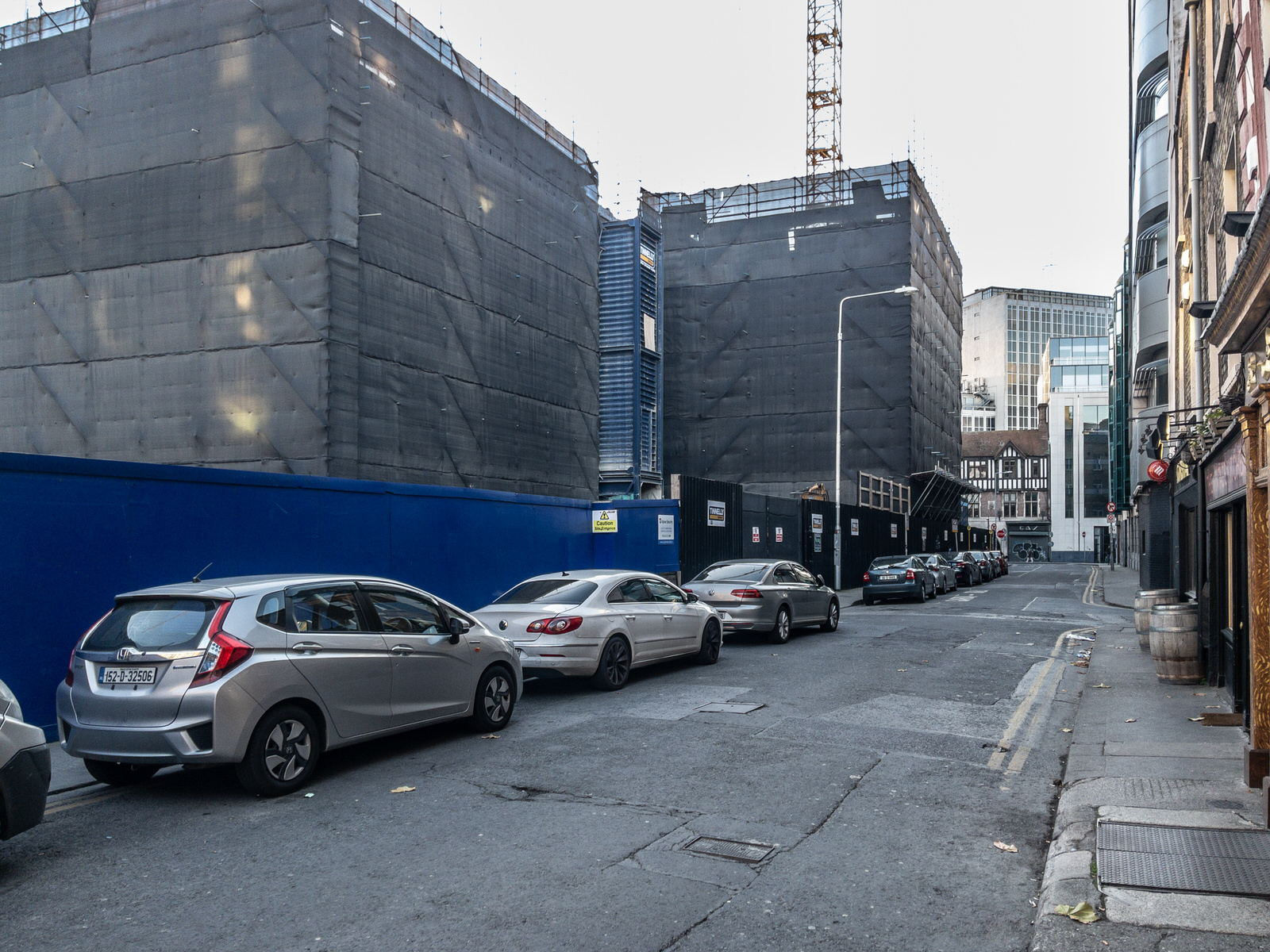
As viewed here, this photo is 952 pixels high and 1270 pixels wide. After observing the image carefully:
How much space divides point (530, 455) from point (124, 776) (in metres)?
23.9

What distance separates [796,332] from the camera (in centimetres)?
5159

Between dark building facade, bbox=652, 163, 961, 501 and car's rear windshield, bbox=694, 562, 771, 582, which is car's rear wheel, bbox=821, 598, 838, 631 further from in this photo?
dark building facade, bbox=652, 163, 961, 501

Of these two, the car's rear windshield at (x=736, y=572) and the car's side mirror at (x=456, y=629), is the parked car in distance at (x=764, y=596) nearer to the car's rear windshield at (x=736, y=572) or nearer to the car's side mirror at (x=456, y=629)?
the car's rear windshield at (x=736, y=572)

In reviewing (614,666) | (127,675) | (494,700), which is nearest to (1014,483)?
(614,666)

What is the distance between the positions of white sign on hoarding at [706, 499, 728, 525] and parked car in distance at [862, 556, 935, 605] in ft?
16.5

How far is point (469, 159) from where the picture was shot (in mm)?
28328

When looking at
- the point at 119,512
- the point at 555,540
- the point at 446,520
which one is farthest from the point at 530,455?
the point at 119,512

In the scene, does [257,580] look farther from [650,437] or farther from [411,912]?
[650,437]

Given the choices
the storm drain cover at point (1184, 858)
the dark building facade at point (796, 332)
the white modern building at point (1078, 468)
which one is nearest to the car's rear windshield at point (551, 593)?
the storm drain cover at point (1184, 858)

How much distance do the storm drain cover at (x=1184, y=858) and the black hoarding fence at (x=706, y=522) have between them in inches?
657

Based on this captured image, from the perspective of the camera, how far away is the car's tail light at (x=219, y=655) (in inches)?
253

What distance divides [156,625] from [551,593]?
17.7ft

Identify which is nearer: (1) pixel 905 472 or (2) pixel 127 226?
(2) pixel 127 226

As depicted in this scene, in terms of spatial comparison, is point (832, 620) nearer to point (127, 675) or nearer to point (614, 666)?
point (614, 666)
